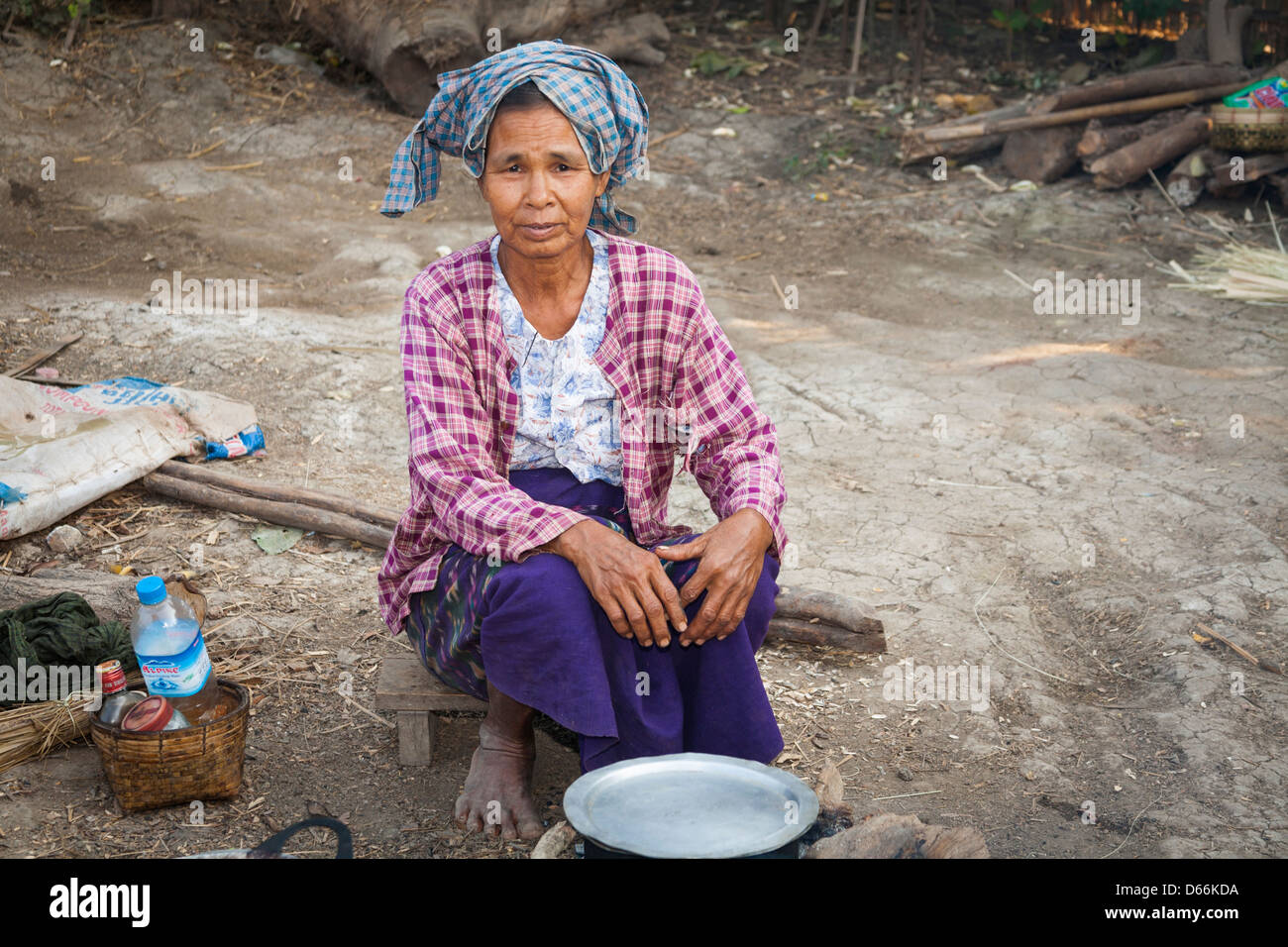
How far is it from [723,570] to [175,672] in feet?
3.88

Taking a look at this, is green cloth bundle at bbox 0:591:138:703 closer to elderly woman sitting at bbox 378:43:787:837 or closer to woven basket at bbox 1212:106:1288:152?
elderly woman sitting at bbox 378:43:787:837

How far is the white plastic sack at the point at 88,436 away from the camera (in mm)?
3623

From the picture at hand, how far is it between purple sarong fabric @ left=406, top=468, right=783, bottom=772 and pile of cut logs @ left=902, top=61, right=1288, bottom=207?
6.18 m

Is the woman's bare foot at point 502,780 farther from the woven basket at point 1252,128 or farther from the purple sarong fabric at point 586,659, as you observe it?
the woven basket at point 1252,128

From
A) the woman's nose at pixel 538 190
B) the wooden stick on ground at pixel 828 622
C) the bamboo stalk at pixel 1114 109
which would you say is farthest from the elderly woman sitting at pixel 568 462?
the bamboo stalk at pixel 1114 109

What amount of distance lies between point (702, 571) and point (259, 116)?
7063 millimetres

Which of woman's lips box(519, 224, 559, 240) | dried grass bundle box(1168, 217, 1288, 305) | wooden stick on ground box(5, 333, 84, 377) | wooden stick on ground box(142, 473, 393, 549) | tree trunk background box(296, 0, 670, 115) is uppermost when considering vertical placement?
tree trunk background box(296, 0, 670, 115)

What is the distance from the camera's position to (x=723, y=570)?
7.35 feet

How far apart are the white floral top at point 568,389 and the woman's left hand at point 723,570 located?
33 centimetres

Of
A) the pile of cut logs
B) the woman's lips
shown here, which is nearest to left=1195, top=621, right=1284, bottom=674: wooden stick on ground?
the woman's lips

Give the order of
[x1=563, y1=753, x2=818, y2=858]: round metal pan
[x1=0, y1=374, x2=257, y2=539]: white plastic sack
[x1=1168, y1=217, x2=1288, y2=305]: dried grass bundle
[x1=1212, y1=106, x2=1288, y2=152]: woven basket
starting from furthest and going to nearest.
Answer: [x1=1212, y1=106, x2=1288, y2=152]: woven basket → [x1=1168, y1=217, x2=1288, y2=305]: dried grass bundle → [x1=0, y1=374, x2=257, y2=539]: white plastic sack → [x1=563, y1=753, x2=818, y2=858]: round metal pan

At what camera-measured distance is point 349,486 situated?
13.6 feet

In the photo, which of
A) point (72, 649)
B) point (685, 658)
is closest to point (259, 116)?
point (72, 649)

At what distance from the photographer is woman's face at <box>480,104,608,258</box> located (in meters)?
2.29
